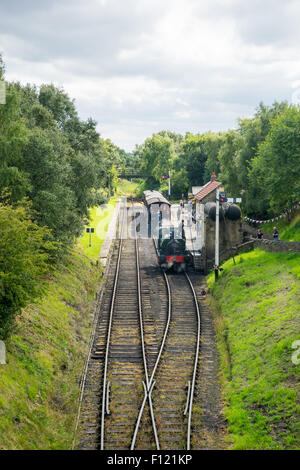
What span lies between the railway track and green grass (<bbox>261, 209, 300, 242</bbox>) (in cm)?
968

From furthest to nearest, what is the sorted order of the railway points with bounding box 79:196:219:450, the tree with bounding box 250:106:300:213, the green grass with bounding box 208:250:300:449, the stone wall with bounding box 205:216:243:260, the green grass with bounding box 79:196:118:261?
the green grass with bounding box 79:196:118:261, the stone wall with bounding box 205:216:243:260, the tree with bounding box 250:106:300:213, the railway points with bounding box 79:196:219:450, the green grass with bounding box 208:250:300:449

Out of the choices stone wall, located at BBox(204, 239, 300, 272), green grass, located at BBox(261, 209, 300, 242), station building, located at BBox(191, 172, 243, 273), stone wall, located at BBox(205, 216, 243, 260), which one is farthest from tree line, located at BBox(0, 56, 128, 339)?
green grass, located at BBox(261, 209, 300, 242)

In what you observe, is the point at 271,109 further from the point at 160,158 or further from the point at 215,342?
the point at 160,158

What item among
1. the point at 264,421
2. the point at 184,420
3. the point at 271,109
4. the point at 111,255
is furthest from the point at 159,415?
the point at 271,109

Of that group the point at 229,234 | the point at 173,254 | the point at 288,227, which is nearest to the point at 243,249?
the point at 229,234

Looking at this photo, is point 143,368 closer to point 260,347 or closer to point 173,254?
point 260,347

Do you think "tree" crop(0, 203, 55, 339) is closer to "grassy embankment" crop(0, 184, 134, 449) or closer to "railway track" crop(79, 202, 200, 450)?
"grassy embankment" crop(0, 184, 134, 449)

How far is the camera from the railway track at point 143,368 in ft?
43.5

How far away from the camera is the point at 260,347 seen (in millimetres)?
17562

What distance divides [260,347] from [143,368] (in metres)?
4.80

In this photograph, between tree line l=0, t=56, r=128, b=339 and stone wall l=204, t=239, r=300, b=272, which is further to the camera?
stone wall l=204, t=239, r=300, b=272

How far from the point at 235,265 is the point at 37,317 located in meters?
14.5

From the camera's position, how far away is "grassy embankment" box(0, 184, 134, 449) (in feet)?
41.2

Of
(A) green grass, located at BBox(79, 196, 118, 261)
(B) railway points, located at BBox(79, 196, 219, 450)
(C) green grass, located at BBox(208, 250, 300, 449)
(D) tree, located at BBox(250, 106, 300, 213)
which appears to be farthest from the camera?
(A) green grass, located at BBox(79, 196, 118, 261)
